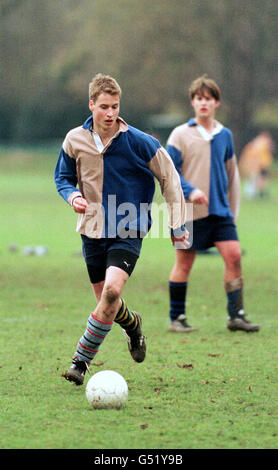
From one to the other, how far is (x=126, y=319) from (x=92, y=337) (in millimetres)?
440

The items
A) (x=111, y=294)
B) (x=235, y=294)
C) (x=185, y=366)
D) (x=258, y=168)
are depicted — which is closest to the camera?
(x=111, y=294)

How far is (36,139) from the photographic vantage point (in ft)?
188

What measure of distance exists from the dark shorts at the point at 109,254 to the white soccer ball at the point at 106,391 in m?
0.90

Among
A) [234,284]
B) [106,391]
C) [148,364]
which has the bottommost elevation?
[148,364]

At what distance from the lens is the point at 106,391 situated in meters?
5.59

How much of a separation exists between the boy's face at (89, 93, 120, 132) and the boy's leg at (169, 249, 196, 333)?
106 inches

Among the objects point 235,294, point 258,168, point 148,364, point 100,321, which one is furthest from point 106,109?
point 258,168

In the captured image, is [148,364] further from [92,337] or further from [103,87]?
[103,87]

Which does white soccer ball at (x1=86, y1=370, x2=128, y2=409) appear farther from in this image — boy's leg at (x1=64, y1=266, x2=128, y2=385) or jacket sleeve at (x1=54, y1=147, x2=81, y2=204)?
jacket sleeve at (x1=54, y1=147, x2=81, y2=204)

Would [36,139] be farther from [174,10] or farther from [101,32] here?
[174,10]

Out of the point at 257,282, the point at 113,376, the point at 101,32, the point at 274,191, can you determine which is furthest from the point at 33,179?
the point at 113,376

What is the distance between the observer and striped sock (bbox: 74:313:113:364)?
244 inches

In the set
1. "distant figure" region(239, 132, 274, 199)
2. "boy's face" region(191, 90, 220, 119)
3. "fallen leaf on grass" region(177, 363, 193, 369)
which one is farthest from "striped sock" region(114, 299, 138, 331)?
"distant figure" region(239, 132, 274, 199)

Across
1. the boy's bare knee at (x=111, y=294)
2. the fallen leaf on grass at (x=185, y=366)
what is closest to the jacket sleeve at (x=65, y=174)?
the boy's bare knee at (x=111, y=294)
